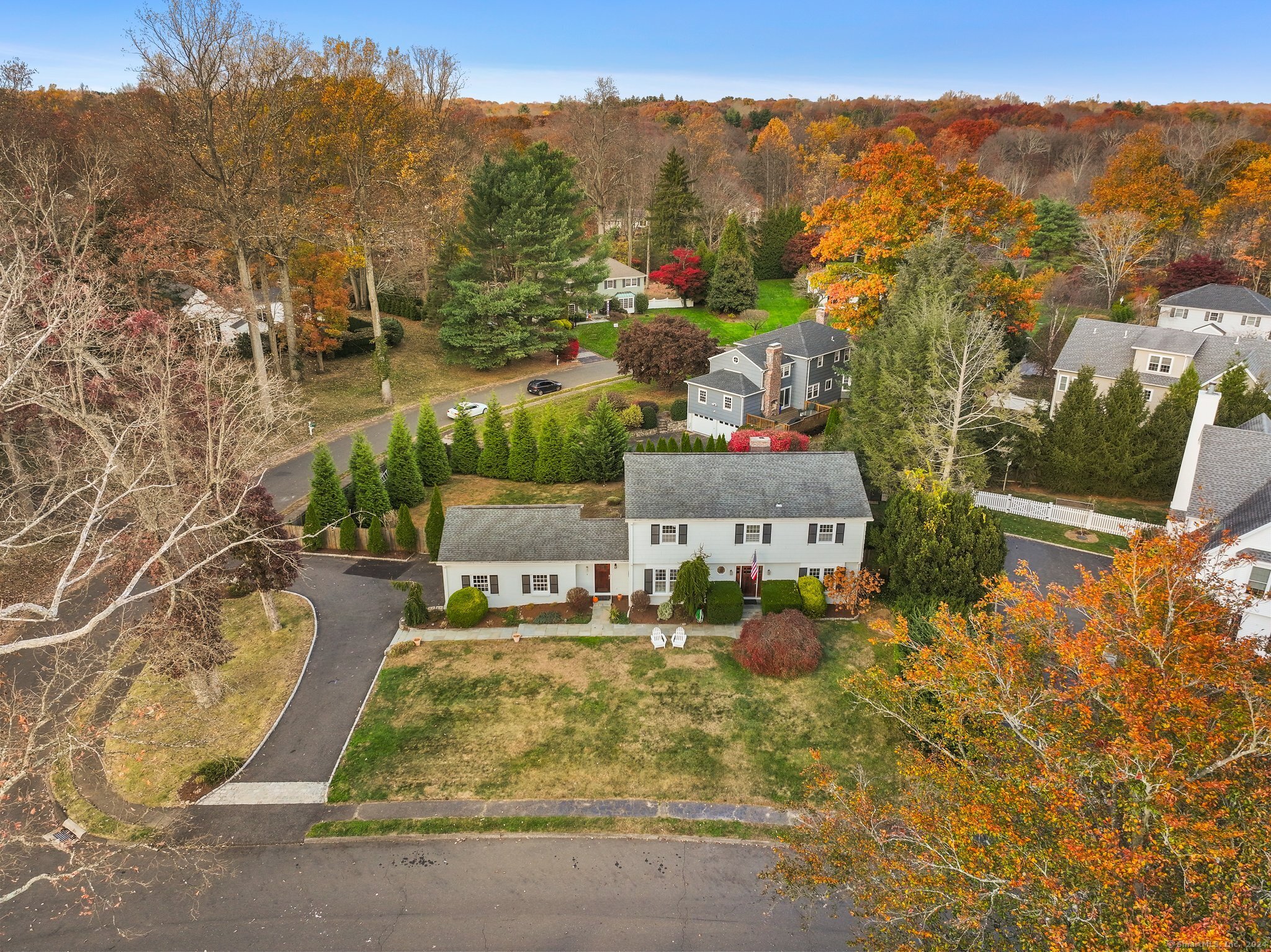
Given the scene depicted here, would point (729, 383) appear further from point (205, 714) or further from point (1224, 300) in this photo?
point (1224, 300)

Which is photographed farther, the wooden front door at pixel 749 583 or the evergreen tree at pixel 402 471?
the evergreen tree at pixel 402 471

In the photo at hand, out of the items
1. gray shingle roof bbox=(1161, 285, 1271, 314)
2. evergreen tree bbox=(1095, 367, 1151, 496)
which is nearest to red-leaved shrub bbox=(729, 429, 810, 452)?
evergreen tree bbox=(1095, 367, 1151, 496)

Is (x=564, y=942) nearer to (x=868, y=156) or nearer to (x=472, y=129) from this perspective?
(x=868, y=156)

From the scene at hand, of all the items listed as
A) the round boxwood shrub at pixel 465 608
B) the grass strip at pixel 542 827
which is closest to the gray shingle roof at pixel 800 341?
the round boxwood shrub at pixel 465 608

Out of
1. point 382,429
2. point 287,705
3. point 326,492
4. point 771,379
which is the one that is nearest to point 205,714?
point 287,705

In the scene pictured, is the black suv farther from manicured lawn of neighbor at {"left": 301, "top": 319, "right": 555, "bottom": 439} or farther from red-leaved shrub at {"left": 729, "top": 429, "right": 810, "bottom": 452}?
red-leaved shrub at {"left": 729, "top": 429, "right": 810, "bottom": 452}

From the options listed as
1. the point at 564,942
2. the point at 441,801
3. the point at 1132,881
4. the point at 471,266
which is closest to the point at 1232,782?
the point at 1132,881

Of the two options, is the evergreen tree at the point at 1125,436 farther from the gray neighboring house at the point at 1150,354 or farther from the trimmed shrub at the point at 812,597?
the trimmed shrub at the point at 812,597
